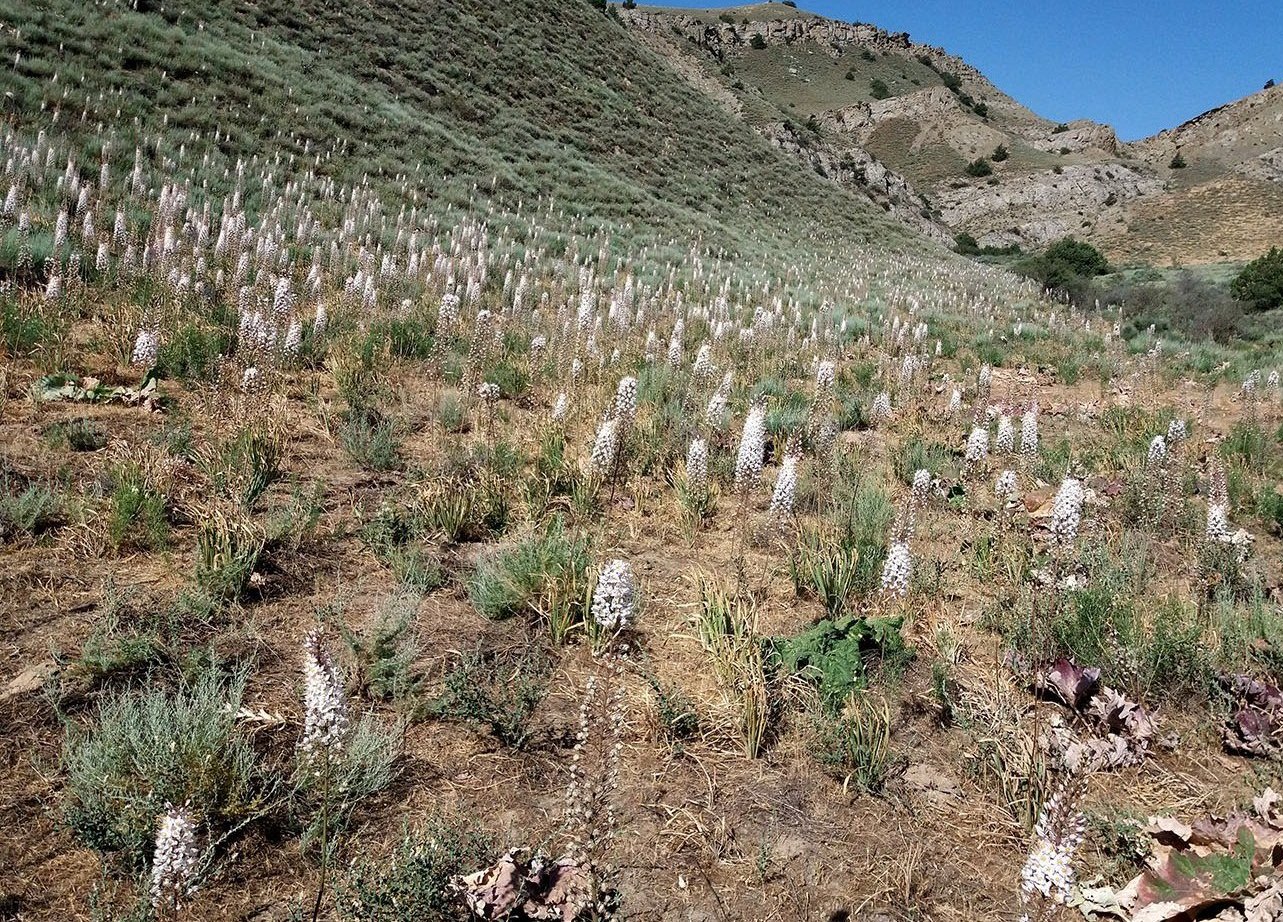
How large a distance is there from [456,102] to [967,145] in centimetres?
6561

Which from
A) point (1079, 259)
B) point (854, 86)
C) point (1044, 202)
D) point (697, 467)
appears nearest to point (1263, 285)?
point (1079, 259)

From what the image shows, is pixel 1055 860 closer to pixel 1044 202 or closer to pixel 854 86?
pixel 1044 202

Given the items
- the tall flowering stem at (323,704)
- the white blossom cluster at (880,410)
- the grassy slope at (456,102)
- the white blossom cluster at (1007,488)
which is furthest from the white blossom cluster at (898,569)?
the grassy slope at (456,102)

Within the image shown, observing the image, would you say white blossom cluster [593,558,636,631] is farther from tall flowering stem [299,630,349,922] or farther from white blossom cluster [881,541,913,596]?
white blossom cluster [881,541,913,596]

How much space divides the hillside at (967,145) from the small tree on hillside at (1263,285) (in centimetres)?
1878

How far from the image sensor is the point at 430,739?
9.64ft

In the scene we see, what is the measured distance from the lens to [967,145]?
72.4 metres

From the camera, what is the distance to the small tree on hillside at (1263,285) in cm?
2072

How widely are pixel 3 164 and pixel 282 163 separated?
6268mm

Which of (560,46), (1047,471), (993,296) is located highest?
(560,46)

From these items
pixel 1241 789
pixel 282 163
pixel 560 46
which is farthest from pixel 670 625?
pixel 560 46

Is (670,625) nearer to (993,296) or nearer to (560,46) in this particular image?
(993,296)

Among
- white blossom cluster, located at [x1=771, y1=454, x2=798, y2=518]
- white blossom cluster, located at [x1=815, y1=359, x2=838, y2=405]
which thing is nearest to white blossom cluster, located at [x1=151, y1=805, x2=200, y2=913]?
white blossom cluster, located at [x1=771, y1=454, x2=798, y2=518]

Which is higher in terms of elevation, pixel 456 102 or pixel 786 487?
pixel 456 102
